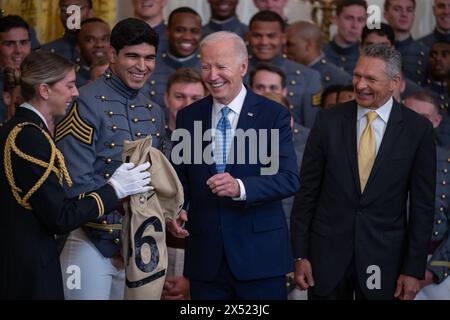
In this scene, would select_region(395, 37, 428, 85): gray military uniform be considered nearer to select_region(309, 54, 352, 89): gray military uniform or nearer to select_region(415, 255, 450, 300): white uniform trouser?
select_region(309, 54, 352, 89): gray military uniform

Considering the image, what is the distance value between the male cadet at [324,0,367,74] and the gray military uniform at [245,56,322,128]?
366mm

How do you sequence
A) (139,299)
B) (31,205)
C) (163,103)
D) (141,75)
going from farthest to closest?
(163,103), (141,75), (139,299), (31,205)

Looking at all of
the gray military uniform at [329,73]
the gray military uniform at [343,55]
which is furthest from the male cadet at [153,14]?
the gray military uniform at [343,55]

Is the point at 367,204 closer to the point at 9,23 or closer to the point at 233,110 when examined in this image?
the point at 233,110

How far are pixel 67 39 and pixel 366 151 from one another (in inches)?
93.5

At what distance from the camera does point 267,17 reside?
5676 millimetres

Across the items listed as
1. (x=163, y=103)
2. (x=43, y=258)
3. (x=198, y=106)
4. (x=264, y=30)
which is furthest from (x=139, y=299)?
(x=264, y=30)

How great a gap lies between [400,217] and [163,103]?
2.00m

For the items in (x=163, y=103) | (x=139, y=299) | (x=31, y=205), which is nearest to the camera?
(x=31, y=205)

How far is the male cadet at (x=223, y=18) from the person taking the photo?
602cm

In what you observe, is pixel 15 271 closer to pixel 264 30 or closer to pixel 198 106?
pixel 198 106

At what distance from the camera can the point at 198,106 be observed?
371 centimetres

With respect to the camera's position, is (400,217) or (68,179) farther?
(400,217)

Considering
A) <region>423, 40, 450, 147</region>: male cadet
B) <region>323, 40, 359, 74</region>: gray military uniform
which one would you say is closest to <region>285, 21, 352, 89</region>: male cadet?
<region>323, 40, 359, 74</region>: gray military uniform
